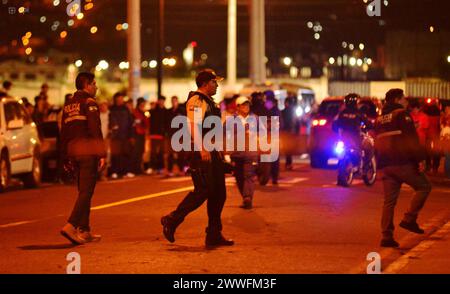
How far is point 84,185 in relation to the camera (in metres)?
12.2

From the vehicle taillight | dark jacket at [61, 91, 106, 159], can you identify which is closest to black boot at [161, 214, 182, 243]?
dark jacket at [61, 91, 106, 159]

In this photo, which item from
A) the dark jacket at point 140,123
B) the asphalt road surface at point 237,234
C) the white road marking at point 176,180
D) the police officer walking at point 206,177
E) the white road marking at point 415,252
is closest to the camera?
the white road marking at point 415,252

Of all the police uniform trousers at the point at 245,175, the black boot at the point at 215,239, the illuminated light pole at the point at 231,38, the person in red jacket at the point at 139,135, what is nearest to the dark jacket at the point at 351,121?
the police uniform trousers at the point at 245,175

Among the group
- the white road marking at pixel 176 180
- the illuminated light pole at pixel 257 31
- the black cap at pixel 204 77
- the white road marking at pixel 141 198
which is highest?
the illuminated light pole at pixel 257 31

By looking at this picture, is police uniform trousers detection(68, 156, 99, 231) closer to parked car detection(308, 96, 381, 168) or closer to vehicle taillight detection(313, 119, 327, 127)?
parked car detection(308, 96, 381, 168)

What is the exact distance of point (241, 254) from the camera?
11.2 m

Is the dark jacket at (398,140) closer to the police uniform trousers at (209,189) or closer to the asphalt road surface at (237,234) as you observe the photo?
the asphalt road surface at (237,234)

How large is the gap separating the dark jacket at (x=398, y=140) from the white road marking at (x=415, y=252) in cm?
97

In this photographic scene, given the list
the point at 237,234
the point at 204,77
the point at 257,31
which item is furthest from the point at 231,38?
the point at 204,77

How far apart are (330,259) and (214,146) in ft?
6.57

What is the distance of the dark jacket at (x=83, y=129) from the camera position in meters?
12.2

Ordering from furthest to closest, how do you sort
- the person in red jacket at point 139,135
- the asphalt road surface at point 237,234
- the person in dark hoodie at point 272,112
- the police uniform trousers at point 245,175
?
the person in red jacket at point 139,135 → the person in dark hoodie at point 272,112 → the police uniform trousers at point 245,175 → the asphalt road surface at point 237,234

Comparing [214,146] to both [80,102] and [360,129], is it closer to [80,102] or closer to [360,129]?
[80,102]
